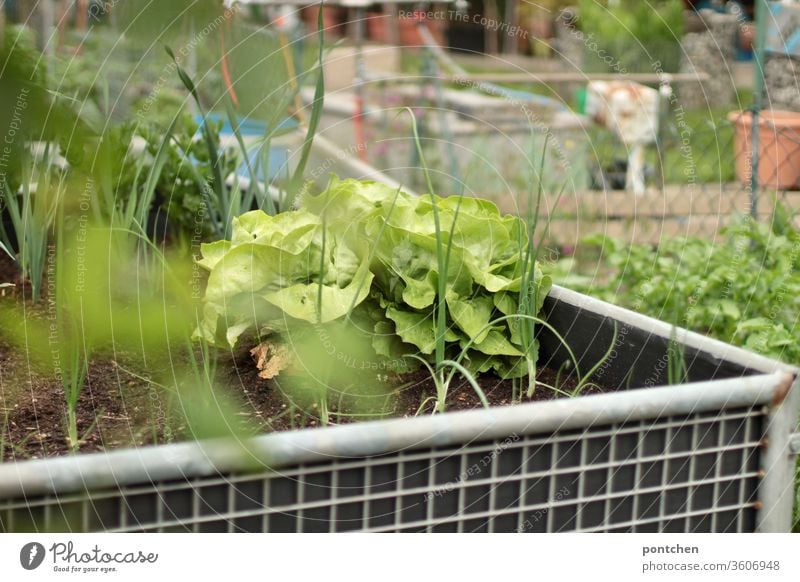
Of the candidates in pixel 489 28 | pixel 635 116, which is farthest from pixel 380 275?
pixel 635 116

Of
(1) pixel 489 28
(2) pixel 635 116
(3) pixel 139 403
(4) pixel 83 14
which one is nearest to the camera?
(3) pixel 139 403

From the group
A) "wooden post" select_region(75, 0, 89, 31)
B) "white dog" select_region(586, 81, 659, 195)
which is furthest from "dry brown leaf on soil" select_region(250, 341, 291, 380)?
"white dog" select_region(586, 81, 659, 195)

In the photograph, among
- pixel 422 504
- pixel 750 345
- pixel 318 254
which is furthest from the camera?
pixel 750 345

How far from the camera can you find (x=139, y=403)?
1354mm

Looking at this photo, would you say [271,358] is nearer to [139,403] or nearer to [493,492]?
[139,403]

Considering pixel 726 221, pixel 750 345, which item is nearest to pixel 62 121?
pixel 750 345

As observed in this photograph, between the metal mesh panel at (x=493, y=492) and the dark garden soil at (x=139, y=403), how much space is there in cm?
22

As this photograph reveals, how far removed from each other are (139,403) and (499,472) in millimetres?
518

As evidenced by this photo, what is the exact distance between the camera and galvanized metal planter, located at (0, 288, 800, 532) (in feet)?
3.13

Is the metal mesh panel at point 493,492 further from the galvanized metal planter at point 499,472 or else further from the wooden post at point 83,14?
the wooden post at point 83,14

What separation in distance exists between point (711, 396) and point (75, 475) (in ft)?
2.19

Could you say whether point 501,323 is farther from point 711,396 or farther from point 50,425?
point 50,425

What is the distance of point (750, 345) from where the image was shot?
1967 mm

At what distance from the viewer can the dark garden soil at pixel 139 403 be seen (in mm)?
1253
